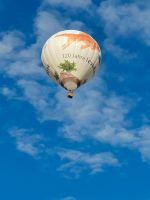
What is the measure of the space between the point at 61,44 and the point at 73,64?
7.58ft

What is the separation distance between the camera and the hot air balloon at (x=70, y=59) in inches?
4596

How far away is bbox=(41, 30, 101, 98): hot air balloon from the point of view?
383 feet

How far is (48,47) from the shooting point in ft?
387

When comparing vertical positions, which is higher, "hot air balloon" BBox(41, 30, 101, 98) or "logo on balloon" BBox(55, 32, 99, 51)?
"logo on balloon" BBox(55, 32, 99, 51)

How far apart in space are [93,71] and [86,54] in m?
1.96

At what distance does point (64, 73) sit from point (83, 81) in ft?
6.84

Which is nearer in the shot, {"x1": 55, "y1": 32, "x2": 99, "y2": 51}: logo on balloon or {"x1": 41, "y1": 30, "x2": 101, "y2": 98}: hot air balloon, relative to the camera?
{"x1": 41, "y1": 30, "x2": 101, "y2": 98}: hot air balloon

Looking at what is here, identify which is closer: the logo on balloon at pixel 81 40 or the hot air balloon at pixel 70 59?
the hot air balloon at pixel 70 59

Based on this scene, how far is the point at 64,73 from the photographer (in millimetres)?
116812

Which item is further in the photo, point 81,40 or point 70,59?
point 81,40

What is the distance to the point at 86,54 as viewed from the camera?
117 metres

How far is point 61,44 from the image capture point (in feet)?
385

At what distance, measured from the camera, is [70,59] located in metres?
117

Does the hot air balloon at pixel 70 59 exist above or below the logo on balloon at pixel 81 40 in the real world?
below
